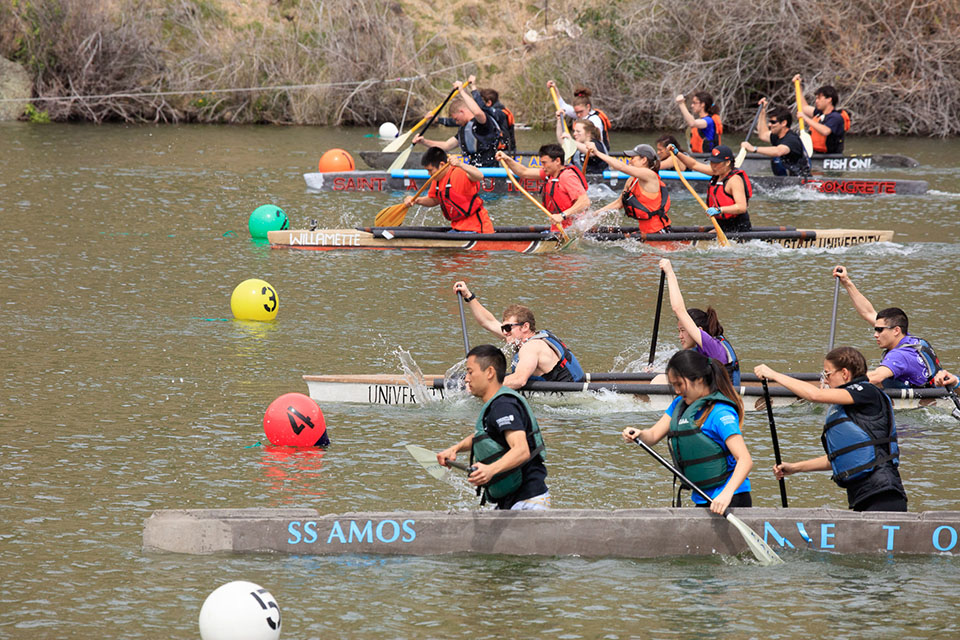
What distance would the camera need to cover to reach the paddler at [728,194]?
1592 centimetres

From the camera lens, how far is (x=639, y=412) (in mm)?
10023

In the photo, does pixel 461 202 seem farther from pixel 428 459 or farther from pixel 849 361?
pixel 849 361

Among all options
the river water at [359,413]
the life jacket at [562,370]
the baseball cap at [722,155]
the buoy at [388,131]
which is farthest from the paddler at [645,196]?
the buoy at [388,131]

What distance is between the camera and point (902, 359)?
969cm

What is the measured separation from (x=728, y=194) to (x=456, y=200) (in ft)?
11.5

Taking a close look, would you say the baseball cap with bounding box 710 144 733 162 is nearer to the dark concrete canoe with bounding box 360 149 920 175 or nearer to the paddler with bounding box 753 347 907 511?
the dark concrete canoe with bounding box 360 149 920 175

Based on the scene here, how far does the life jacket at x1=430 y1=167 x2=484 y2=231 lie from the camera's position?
628 inches

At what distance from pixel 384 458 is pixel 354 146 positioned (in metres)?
18.1

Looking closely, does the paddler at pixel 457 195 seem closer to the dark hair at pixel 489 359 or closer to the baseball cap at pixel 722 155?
the baseball cap at pixel 722 155

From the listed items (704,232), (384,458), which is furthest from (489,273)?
(384,458)

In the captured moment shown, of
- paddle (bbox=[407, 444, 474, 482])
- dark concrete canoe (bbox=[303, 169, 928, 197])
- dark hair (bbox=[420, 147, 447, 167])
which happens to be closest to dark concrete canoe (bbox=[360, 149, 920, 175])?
dark concrete canoe (bbox=[303, 169, 928, 197])

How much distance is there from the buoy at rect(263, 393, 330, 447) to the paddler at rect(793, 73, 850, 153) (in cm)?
1563

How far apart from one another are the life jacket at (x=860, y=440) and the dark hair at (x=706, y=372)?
79 centimetres

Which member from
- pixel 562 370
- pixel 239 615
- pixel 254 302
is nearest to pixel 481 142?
pixel 254 302
